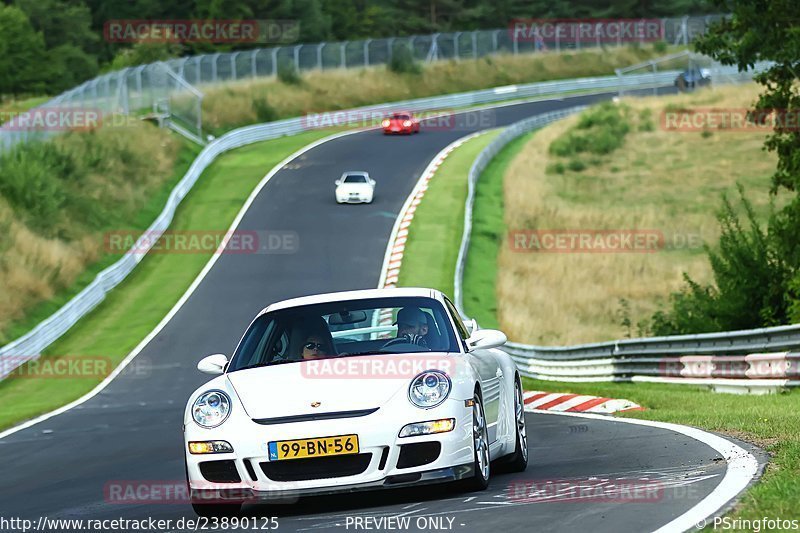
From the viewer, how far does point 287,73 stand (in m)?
70.6

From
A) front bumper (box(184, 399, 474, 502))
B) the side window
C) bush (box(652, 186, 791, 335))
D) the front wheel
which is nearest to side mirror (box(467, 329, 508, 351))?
the side window

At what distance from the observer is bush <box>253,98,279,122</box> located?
64938mm

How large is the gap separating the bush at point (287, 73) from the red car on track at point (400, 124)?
11.2m

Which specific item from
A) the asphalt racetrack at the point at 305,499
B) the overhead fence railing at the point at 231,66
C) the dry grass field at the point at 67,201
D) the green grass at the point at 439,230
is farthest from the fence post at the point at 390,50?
the asphalt racetrack at the point at 305,499

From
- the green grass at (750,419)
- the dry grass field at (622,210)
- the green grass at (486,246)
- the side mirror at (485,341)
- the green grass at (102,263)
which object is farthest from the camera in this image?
the dry grass field at (622,210)

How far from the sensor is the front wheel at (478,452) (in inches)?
334

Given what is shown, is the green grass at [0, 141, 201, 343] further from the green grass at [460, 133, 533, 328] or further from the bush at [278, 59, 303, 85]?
the bush at [278, 59, 303, 85]

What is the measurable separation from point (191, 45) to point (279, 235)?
51.5 meters

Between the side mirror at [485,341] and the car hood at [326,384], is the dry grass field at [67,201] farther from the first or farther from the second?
the car hood at [326,384]

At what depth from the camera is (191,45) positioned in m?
89.7

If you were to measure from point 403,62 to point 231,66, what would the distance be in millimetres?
14848

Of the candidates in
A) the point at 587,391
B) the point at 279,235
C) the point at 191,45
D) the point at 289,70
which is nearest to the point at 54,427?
Result: the point at 587,391

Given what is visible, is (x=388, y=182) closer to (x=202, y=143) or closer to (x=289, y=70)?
(x=202, y=143)

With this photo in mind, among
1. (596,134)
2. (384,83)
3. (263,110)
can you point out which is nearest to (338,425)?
(596,134)
